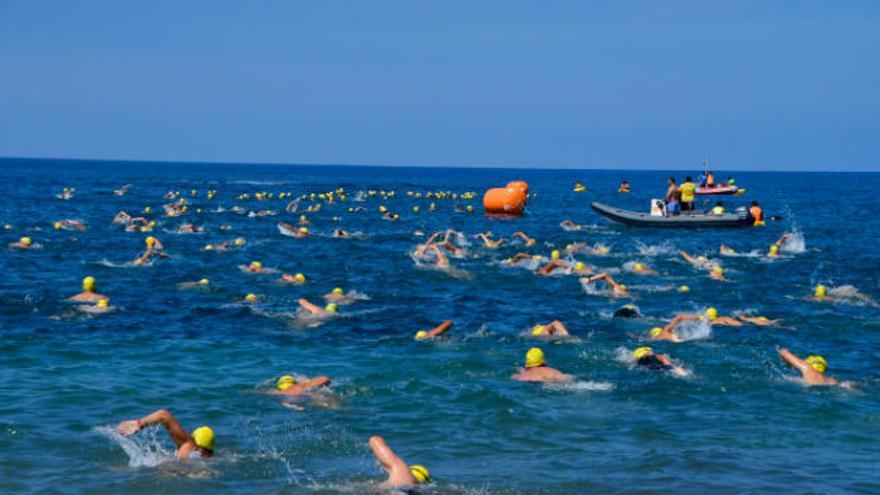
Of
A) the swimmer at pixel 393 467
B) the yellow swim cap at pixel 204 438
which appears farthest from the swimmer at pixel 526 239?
the swimmer at pixel 393 467

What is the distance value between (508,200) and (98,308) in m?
35.2

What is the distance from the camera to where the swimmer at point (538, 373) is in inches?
599

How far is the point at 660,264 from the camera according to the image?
→ 31.7m

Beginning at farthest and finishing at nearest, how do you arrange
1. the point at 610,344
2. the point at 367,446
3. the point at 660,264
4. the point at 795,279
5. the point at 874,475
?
the point at 660,264 < the point at 795,279 < the point at 610,344 < the point at 367,446 < the point at 874,475

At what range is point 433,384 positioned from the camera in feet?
50.2

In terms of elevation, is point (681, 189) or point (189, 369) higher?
point (681, 189)

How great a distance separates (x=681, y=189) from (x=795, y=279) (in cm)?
1651

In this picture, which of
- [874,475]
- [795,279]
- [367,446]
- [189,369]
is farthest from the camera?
[795,279]

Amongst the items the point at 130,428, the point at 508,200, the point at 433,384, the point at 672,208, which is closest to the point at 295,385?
the point at 433,384

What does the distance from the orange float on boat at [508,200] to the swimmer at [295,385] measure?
40002 millimetres

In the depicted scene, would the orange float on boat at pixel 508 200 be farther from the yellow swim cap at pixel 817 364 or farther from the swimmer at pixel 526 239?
the yellow swim cap at pixel 817 364

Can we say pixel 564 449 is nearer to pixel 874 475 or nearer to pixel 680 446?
pixel 680 446

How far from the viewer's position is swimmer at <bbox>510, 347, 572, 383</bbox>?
15.2 metres

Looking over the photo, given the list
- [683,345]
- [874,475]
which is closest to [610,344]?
[683,345]
